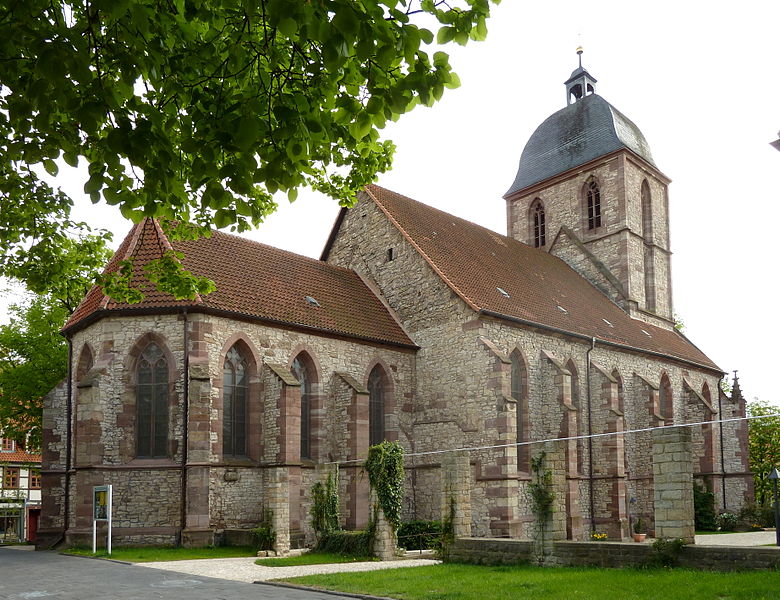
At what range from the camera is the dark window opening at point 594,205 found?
123ft

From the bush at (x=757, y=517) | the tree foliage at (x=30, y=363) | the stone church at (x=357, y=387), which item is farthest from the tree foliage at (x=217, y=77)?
the bush at (x=757, y=517)

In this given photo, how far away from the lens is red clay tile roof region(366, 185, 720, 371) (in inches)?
1027

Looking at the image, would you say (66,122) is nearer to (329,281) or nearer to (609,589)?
(609,589)

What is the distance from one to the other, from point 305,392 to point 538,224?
20163 millimetres

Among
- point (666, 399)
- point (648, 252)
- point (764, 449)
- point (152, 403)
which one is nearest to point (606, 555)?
point (152, 403)

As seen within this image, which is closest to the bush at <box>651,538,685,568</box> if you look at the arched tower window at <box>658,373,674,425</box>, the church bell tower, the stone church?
the stone church

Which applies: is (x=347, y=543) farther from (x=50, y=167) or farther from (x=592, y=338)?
(x=50, y=167)

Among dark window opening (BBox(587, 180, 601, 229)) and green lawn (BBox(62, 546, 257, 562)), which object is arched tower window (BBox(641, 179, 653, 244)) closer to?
dark window opening (BBox(587, 180, 601, 229))

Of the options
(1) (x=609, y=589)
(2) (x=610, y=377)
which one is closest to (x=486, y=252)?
(2) (x=610, y=377)

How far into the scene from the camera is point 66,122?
8.30 m

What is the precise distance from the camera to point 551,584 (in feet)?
39.9

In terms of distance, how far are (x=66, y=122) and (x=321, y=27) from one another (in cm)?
446

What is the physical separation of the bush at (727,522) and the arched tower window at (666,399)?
408 cm

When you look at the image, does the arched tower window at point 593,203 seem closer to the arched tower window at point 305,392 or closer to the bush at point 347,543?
the arched tower window at point 305,392
